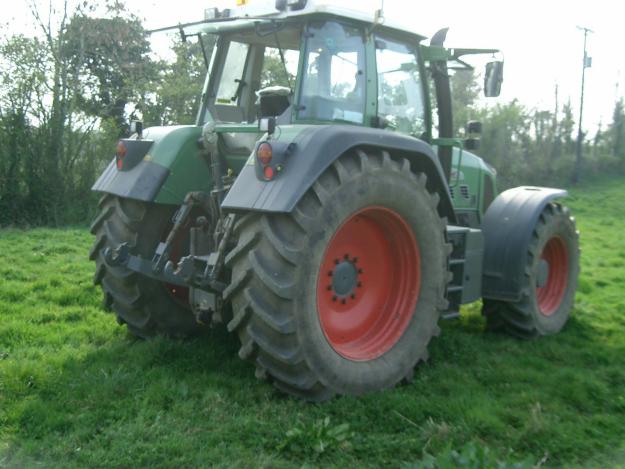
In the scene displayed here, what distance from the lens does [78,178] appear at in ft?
45.8

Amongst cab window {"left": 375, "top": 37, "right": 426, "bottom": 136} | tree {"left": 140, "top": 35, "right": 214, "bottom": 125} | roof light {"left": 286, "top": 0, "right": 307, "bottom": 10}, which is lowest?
cab window {"left": 375, "top": 37, "right": 426, "bottom": 136}

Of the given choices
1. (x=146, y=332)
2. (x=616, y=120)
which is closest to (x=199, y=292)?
(x=146, y=332)

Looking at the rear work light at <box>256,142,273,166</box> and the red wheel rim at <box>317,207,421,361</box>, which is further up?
the rear work light at <box>256,142,273,166</box>

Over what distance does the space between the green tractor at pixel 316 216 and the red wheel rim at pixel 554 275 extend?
0.21m

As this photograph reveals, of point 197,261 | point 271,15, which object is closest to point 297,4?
point 271,15

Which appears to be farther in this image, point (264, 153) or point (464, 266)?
point (464, 266)

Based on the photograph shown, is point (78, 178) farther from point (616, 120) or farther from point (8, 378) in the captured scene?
point (616, 120)

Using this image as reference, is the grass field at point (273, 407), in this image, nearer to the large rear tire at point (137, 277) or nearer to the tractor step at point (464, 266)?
the large rear tire at point (137, 277)

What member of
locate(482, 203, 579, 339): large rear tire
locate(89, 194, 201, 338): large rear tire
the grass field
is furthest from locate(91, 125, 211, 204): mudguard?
locate(482, 203, 579, 339): large rear tire

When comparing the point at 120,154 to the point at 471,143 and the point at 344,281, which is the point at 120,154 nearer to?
the point at 344,281

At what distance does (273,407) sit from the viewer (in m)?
3.74

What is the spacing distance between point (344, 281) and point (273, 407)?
2.95 feet

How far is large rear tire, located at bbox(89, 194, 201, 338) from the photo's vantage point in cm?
468

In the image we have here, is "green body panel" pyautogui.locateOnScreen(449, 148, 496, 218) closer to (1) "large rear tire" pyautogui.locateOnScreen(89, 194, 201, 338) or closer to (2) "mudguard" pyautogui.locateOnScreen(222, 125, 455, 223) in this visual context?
(2) "mudguard" pyautogui.locateOnScreen(222, 125, 455, 223)
